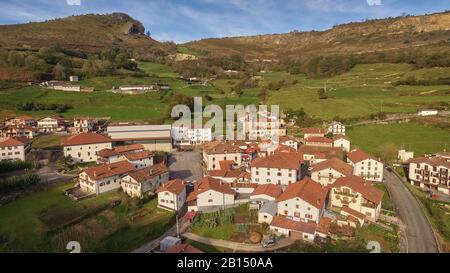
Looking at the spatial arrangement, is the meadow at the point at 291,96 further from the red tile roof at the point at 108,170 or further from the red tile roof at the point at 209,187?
the red tile roof at the point at 209,187

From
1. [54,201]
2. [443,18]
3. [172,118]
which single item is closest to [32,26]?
[172,118]

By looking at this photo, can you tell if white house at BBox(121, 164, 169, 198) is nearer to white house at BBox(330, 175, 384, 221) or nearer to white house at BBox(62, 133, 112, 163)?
white house at BBox(62, 133, 112, 163)

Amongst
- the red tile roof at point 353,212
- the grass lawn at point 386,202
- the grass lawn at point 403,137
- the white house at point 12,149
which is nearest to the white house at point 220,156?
the red tile roof at point 353,212

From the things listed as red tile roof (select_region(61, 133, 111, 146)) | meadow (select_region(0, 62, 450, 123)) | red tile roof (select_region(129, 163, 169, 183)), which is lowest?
red tile roof (select_region(129, 163, 169, 183))

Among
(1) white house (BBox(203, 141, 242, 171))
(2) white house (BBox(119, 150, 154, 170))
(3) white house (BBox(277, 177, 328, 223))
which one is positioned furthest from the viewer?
(1) white house (BBox(203, 141, 242, 171))

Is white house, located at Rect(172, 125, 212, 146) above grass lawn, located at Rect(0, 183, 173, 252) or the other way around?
above

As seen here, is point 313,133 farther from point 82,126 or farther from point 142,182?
point 82,126

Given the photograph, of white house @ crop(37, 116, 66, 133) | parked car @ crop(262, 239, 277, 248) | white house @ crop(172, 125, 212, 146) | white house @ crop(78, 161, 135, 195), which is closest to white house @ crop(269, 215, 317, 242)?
parked car @ crop(262, 239, 277, 248)
